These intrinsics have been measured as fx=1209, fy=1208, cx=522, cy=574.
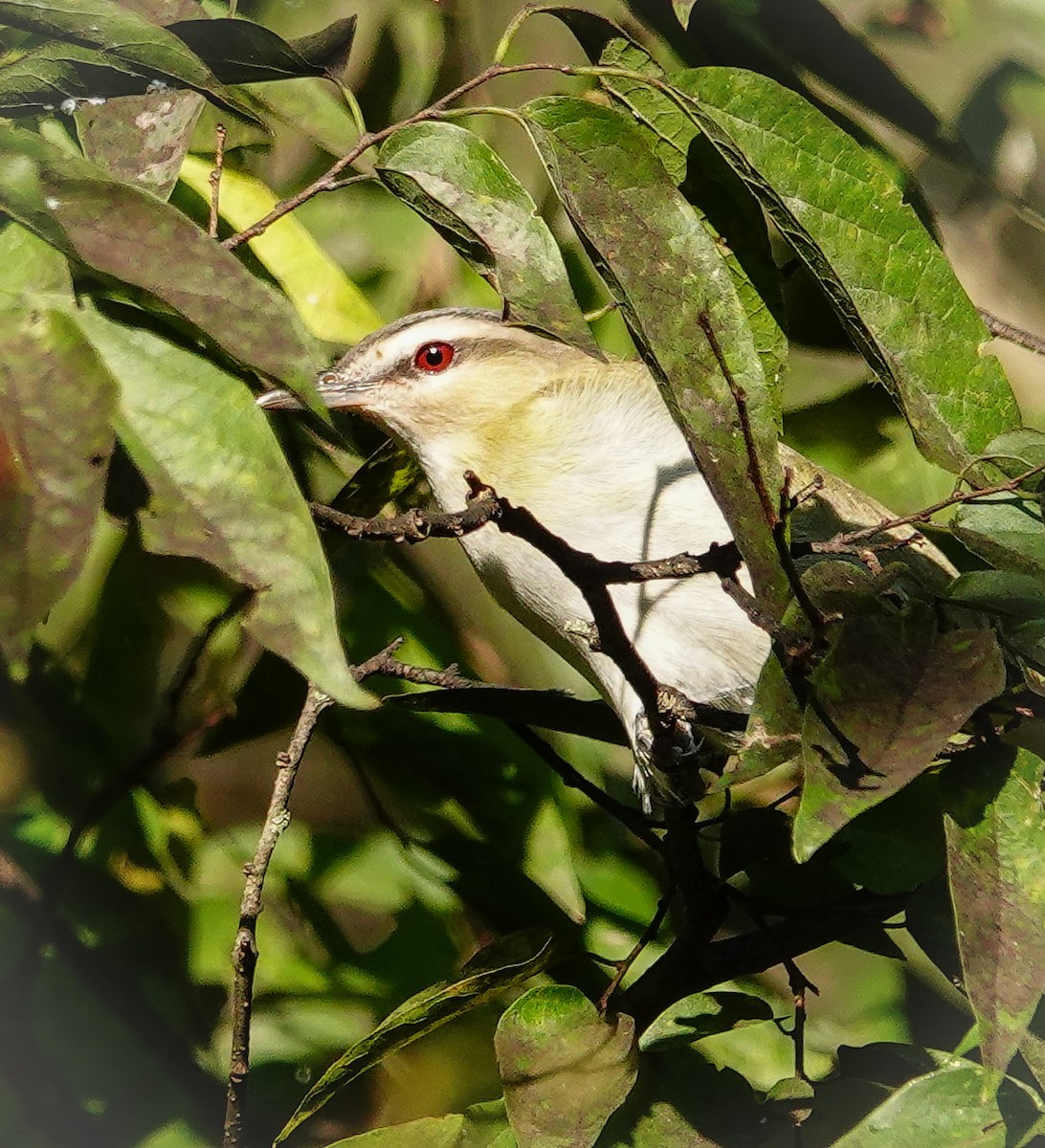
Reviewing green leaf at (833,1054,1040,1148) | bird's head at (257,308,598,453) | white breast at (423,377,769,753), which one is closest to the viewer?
green leaf at (833,1054,1040,1148)

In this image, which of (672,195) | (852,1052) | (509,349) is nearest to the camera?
(672,195)

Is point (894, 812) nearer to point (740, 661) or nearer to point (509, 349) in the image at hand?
point (740, 661)

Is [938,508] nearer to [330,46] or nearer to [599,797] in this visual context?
[599,797]

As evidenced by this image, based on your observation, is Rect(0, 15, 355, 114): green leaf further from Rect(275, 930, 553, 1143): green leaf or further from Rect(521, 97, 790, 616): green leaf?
Rect(275, 930, 553, 1143): green leaf

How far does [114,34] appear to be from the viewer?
51cm

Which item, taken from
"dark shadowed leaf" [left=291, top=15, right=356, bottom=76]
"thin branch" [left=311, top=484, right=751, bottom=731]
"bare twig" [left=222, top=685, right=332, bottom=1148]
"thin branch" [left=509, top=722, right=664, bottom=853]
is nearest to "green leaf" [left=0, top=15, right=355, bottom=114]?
"dark shadowed leaf" [left=291, top=15, right=356, bottom=76]

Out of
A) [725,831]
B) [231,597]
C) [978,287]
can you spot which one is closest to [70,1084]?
[231,597]

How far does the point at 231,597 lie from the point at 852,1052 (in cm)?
56

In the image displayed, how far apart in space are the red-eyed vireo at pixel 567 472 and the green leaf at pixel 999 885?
26 cm

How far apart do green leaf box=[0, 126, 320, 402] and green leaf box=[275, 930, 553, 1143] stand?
0.37m

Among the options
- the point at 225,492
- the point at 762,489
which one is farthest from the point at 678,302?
the point at 225,492

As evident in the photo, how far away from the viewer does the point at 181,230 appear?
437 millimetres

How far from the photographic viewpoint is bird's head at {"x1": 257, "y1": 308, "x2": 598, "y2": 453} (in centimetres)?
92

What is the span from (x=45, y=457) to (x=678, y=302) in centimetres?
25
